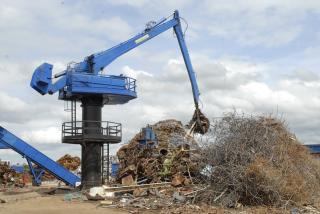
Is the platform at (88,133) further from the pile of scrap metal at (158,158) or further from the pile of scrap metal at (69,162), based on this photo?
the pile of scrap metal at (69,162)

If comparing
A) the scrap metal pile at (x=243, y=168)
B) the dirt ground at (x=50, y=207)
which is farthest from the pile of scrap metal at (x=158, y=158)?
the dirt ground at (x=50, y=207)

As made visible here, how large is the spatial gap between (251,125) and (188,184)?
414 cm

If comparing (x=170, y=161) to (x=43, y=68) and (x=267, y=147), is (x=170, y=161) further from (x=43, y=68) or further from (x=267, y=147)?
(x=43, y=68)

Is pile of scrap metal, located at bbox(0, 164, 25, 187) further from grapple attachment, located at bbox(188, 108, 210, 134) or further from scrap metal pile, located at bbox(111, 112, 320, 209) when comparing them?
scrap metal pile, located at bbox(111, 112, 320, 209)

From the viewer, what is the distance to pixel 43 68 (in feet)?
76.7

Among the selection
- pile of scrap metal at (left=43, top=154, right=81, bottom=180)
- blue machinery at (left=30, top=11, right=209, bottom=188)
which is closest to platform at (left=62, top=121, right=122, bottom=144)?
blue machinery at (left=30, top=11, right=209, bottom=188)

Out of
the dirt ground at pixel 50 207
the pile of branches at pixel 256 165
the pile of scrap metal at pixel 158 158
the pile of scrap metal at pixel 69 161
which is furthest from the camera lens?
the pile of scrap metal at pixel 69 161

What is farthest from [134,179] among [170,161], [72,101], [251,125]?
[251,125]

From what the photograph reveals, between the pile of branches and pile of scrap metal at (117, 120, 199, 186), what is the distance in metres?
2.65

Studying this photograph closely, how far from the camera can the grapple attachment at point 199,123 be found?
28.5 m

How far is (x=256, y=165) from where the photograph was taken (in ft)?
54.7

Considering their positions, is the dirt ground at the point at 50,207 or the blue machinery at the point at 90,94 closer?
the dirt ground at the point at 50,207

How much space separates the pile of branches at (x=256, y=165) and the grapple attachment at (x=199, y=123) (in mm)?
8502

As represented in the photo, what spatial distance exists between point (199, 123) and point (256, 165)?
39.5 ft
